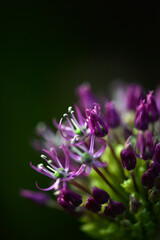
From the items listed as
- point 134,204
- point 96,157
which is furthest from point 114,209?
point 96,157

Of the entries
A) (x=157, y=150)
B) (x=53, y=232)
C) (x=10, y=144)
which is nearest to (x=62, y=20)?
(x=10, y=144)

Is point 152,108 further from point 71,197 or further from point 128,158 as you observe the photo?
point 71,197

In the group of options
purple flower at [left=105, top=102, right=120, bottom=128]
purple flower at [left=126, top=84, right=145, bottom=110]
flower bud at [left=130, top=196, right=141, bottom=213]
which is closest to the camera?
flower bud at [left=130, top=196, right=141, bottom=213]

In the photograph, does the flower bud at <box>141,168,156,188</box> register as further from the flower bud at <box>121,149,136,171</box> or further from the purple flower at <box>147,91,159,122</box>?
the purple flower at <box>147,91,159,122</box>

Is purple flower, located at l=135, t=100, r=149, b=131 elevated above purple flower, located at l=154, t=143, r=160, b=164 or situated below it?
above

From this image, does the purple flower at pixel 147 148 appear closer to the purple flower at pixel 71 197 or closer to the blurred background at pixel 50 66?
the purple flower at pixel 71 197

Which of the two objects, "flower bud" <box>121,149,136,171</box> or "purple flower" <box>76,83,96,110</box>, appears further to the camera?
"purple flower" <box>76,83,96,110</box>

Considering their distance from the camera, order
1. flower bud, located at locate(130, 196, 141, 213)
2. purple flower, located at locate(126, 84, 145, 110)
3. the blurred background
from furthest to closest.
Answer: the blurred background < purple flower, located at locate(126, 84, 145, 110) < flower bud, located at locate(130, 196, 141, 213)

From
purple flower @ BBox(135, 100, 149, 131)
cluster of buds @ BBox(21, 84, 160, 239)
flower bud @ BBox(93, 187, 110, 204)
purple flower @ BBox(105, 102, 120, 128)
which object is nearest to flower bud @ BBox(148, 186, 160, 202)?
cluster of buds @ BBox(21, 84, 160, 239)
